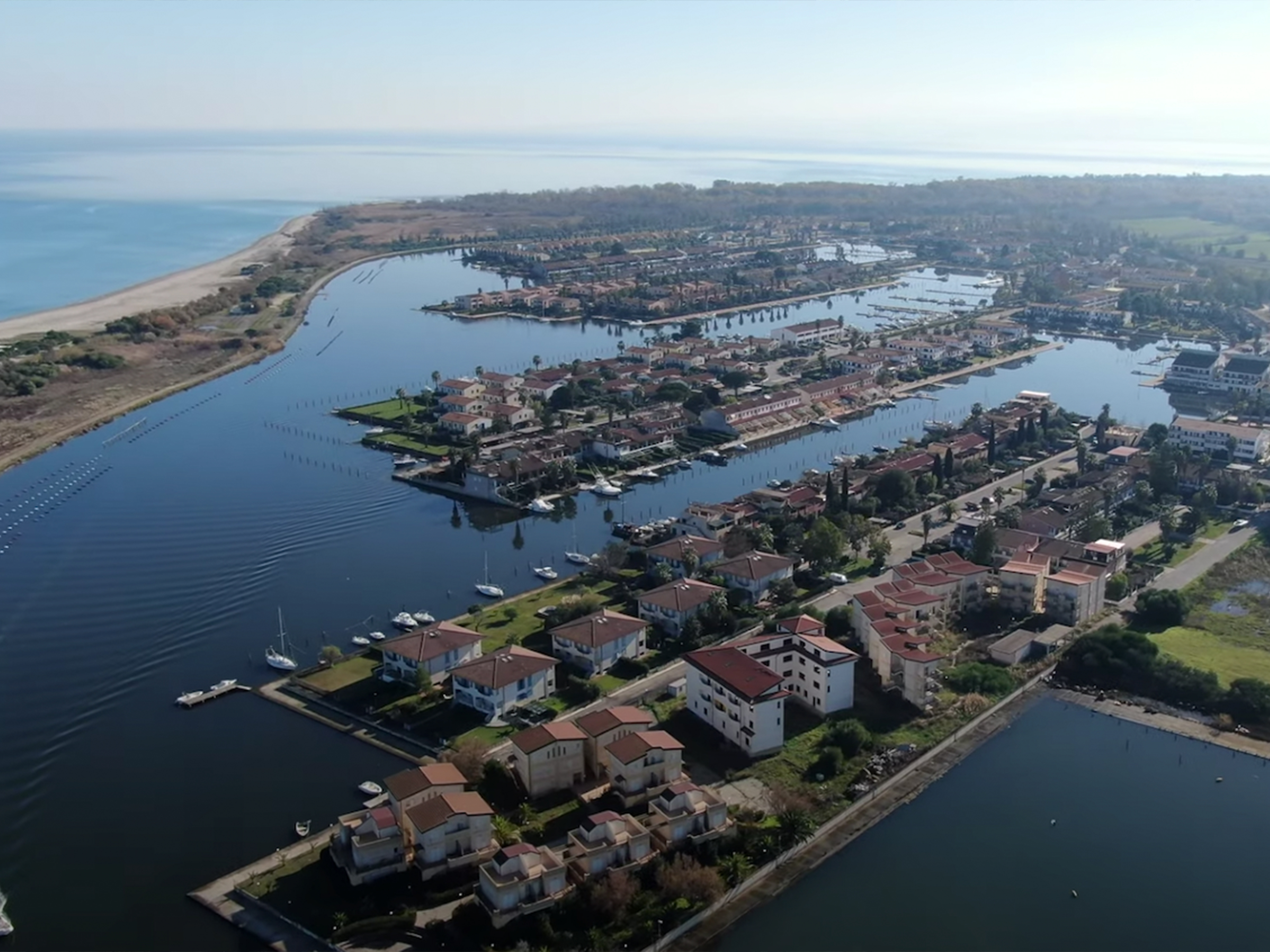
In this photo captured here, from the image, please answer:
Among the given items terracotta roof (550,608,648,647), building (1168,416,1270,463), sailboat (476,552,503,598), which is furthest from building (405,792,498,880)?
building (1168,416,1270,463)

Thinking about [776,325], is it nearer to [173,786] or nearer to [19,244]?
[173,786]

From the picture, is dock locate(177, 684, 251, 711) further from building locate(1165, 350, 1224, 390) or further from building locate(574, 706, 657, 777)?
building locate(1165, 350, 1224, 390)

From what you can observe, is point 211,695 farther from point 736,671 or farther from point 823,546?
point 823,546

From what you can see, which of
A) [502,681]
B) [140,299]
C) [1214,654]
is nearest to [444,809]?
[502,681]

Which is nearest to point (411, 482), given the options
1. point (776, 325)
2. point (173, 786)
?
point (173, 786)

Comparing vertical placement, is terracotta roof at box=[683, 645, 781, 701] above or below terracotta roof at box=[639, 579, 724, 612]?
above
